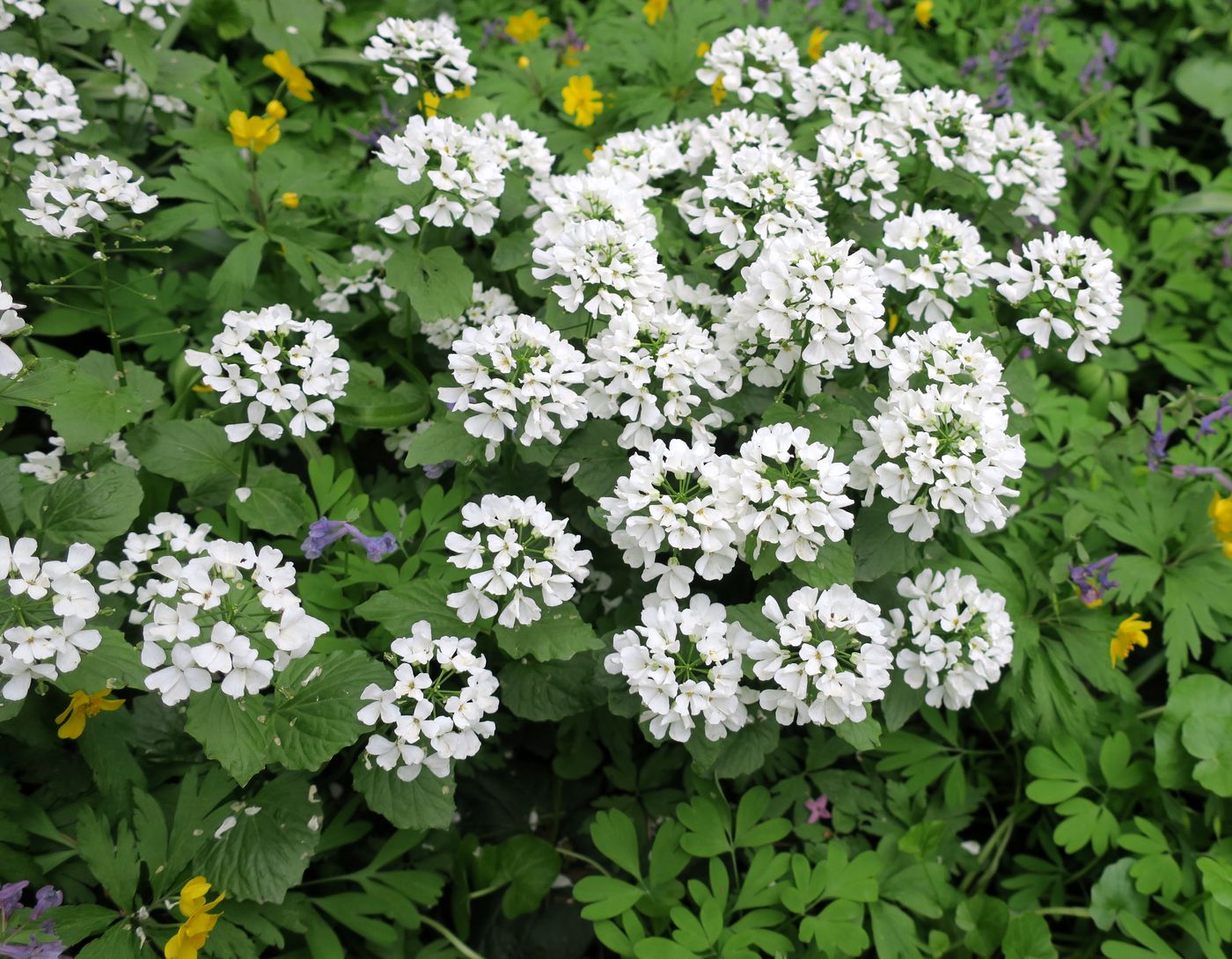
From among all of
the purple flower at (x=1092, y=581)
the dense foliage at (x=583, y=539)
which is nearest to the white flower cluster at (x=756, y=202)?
the dense foliage at (x=583, y=539)

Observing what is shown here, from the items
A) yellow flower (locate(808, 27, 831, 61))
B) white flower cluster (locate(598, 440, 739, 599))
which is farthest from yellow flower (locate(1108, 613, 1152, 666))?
yellow flower (locate(808, 27, 831, 61))

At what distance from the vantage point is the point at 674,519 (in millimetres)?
1611

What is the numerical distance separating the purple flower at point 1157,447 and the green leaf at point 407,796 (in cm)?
Result: 206

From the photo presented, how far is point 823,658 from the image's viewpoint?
163cm

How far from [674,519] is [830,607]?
0.33 metres

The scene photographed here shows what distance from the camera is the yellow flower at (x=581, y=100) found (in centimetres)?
278

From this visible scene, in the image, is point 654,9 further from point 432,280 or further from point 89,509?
point 89,509

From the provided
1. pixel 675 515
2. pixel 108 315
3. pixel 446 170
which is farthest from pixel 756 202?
pixel 108 315

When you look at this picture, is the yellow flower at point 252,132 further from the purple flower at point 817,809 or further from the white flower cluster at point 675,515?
the purple flower at point 817,809

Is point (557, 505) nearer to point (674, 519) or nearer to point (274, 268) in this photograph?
point (674, 519)

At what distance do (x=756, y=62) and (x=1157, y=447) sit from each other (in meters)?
1.55

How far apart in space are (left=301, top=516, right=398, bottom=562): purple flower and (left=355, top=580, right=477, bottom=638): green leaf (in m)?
0.13

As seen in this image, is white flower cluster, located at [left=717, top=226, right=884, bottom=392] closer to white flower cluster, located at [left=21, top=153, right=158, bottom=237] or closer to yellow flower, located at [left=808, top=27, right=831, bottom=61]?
white flower cluster, located at [left=21, top=153, right=158, bottom=237]

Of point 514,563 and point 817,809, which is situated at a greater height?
point 514,563
